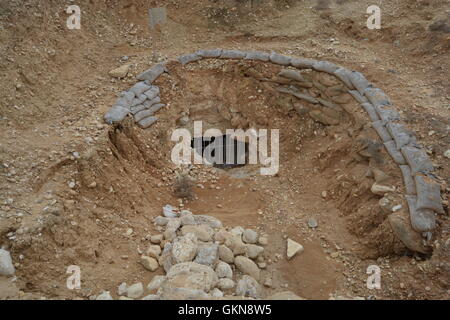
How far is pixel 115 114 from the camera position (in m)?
6.11

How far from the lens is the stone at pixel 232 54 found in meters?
7.32

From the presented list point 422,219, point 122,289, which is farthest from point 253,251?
point 422,219

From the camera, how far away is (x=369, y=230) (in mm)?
5227

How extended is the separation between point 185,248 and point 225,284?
2.19ft

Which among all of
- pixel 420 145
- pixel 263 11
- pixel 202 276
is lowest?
pixel 202 276

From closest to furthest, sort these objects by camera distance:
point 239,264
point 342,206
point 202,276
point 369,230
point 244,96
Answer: point 202,276 → point 239,264 → point 369,230 → point 342,206 → point 244,96

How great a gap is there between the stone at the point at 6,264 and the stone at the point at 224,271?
2.37 m

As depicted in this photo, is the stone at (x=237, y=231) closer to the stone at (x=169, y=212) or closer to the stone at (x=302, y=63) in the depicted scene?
the stone at (x=169, y=212)

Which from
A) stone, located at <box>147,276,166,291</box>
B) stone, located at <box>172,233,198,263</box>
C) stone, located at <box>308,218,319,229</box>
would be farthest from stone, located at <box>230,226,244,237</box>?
stone, located at <box>147,276,166,291</box>

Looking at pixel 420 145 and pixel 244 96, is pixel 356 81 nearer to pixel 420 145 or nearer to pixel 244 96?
pixel 420 145

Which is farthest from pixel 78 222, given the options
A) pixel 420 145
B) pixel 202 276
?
pixel 420 145

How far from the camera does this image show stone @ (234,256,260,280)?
4.79 meters

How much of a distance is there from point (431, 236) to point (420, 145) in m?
1.42

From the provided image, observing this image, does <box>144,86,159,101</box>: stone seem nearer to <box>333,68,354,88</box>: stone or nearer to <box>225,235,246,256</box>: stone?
<box>225,235,246,256</box>: stone
